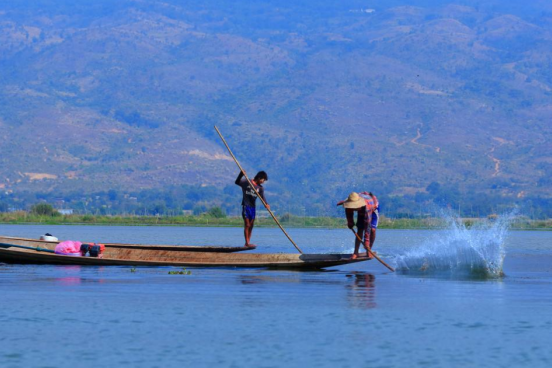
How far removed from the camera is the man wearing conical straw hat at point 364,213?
2458cm

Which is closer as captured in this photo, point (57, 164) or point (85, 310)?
point (85, 310)

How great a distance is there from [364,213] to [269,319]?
25.8ft

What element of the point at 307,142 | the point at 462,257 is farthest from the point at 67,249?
the point at 307,142

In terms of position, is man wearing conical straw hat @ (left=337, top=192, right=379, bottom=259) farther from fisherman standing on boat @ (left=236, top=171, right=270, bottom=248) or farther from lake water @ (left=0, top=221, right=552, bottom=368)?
fisherman standing on boat @ (left=236, top=171, right=270, bottom=248)

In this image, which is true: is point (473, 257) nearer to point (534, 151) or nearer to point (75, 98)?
point (534, 151)

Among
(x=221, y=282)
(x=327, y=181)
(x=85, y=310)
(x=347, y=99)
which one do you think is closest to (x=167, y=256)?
(x=221, y=282)

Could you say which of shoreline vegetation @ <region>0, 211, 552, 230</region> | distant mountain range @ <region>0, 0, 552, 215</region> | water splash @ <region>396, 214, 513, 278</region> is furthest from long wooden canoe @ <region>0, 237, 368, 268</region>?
distant mountain range @ <region>0, 0, 552, 215</region>

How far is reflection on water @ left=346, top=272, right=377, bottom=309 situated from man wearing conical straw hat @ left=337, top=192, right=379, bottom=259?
53cm

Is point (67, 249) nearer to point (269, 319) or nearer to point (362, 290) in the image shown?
point (362, 290)

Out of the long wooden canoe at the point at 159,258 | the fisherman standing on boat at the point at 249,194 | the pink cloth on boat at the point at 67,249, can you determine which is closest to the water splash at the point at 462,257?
the long wooden canoe at the point at 159,258

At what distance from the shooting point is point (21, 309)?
18.2 m

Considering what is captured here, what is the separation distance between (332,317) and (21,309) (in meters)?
4.52

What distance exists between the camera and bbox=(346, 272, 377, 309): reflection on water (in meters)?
19.4

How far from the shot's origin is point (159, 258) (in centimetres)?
2653
